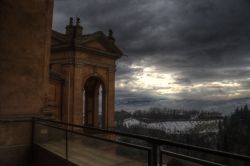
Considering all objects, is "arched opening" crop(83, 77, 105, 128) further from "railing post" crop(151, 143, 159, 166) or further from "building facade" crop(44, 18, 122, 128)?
"railing post" crop(151, 143, 159, 166)

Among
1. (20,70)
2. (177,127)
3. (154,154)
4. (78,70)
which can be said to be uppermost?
(78,70)

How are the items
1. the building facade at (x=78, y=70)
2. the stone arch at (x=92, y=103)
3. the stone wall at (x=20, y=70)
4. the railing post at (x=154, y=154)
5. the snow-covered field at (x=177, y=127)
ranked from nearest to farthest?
the railing post at (x=154, y=154)
the stone wall at (x=20, y=70)
the building facade at (x=78, y=70)
the stone arch at (x=92, y=103)
the snow-covered field at (x=177, y=127)

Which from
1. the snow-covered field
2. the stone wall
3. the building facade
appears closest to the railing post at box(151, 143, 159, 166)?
the stone wall

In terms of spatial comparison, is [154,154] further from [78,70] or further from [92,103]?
[92,103]

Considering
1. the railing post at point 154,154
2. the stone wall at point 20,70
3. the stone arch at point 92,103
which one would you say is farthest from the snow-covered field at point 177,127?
the railing post at point 154,154

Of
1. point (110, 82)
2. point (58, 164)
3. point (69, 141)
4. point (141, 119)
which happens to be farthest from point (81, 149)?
point (141, 119)

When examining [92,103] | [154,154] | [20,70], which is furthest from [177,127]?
[154,154]

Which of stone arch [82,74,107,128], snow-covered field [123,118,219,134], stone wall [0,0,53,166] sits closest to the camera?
stone wall [0,0,53,166]

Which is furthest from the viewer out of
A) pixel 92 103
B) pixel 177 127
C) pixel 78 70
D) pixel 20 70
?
pixel 177 127

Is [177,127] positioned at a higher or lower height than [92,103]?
lower

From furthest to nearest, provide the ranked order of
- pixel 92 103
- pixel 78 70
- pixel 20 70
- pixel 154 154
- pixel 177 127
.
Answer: pixel 177 127, pixel 92 103, pixel 78 70, pixel 20 70, pixel 154 154

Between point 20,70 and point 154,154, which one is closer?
point 154,154

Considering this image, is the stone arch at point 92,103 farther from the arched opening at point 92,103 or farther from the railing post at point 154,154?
the railing post at point 154,154

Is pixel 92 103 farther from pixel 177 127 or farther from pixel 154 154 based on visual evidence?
pixel 177 127
